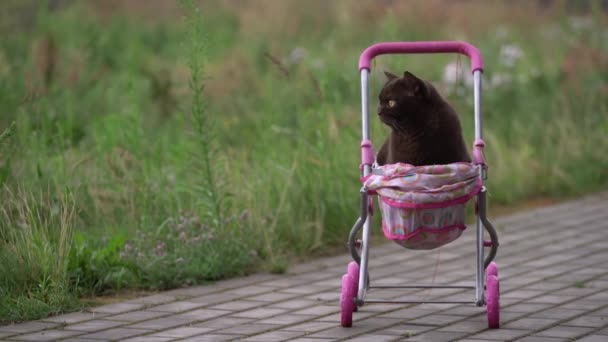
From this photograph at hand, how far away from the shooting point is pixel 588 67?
10.2 m

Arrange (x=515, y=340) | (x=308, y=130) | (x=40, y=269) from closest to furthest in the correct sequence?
(x=515, y=340), (x=40, y=269), (x=308, y=130)

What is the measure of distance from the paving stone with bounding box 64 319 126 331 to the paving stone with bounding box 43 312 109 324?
0.06 metres

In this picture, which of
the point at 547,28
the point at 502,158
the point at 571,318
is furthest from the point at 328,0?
the point at 571,318

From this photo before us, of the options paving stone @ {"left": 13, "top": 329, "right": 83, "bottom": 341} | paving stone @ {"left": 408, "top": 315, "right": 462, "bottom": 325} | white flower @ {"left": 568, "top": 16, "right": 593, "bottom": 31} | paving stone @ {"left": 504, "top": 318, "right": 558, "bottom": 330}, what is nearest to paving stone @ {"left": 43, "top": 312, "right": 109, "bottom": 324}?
paving stone @ {"left": 13, "top": 329, "right": 83, "bottom": 341}

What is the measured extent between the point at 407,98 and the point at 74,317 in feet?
6.67

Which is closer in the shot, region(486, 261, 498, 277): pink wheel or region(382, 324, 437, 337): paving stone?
region(382, 324, 437, 337): paving stone

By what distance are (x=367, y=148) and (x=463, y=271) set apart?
1.51 metres

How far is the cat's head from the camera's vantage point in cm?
476

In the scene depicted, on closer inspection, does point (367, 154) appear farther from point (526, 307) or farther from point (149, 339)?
point (149, 339)

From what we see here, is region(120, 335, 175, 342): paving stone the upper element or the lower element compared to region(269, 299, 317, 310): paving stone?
upper

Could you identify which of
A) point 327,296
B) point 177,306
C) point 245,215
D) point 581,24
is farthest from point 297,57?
point 177,306

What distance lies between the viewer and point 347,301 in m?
4.71

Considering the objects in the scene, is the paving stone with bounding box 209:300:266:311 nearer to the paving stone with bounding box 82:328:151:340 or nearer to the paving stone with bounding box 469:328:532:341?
the paving stone with bounding box 82:328:151:340

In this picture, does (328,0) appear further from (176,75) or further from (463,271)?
(463,271)
